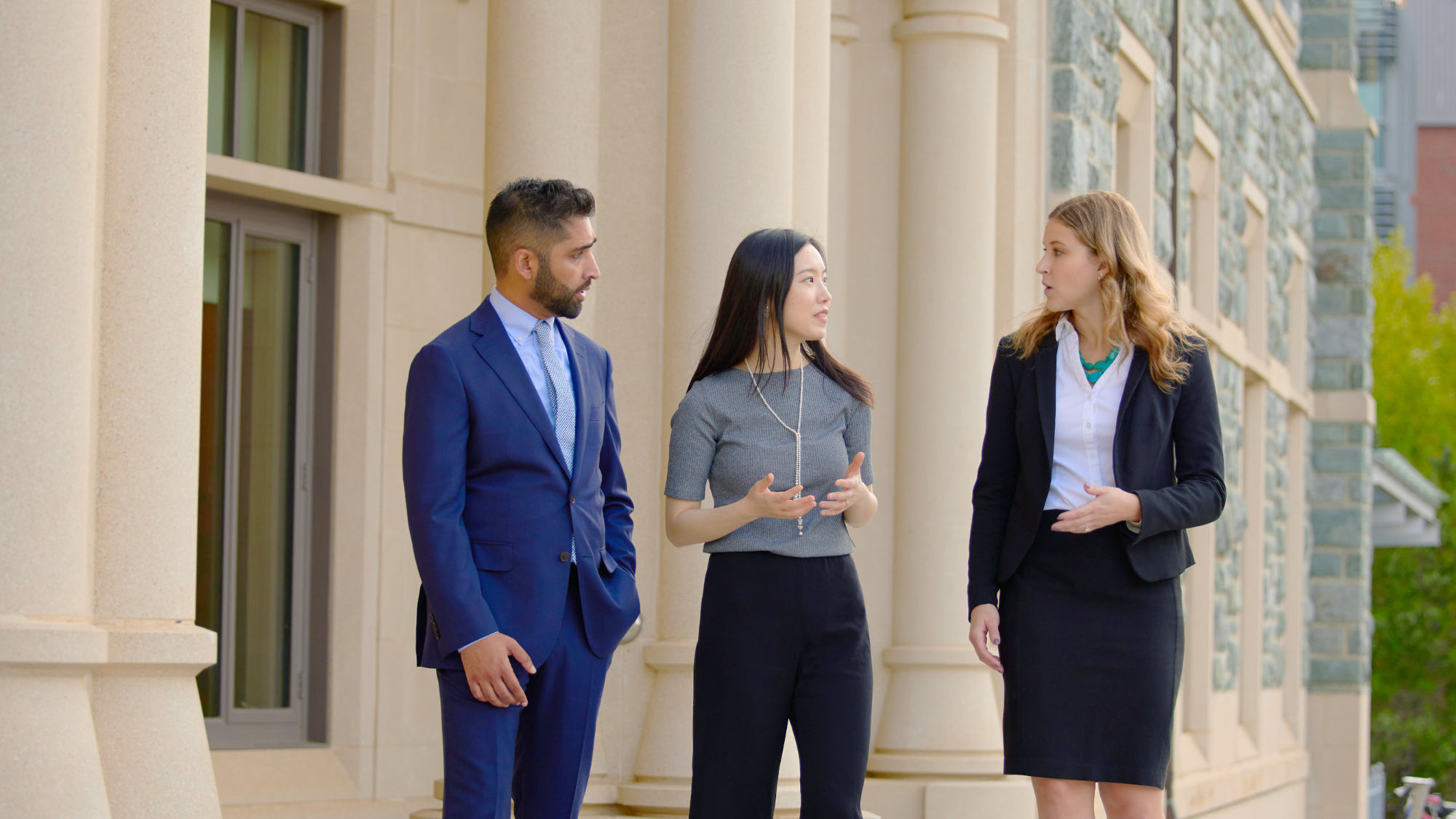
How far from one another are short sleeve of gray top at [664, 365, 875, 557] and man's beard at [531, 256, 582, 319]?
33 cm

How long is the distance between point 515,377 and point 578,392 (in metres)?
0.19

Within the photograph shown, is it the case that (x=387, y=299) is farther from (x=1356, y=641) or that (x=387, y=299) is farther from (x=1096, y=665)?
(x=1356, y=641)

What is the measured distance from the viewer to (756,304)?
145 inches

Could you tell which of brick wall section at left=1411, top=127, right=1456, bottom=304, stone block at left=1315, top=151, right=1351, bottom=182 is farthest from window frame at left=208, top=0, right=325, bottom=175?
brick wall section at left=1411, top=127, right=1456, bottom=304

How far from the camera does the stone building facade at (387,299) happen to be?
11.8ft

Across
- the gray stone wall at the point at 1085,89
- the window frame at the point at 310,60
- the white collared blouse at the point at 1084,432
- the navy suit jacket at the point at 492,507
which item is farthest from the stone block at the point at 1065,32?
the navy suit jacket at the point at 492,507

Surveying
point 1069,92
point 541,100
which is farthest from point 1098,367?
point 1069,92

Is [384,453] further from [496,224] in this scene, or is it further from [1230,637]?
[1230,637]

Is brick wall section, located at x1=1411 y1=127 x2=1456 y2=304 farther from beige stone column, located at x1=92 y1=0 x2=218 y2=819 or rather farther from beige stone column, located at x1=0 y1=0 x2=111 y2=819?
beige stone column, located at x1=0 y1=0 x2=111 y2=819

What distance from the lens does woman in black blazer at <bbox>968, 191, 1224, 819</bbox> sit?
3.58m

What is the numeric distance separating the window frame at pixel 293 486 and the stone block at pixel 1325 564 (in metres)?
13.0

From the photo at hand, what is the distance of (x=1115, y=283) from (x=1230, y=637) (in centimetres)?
995

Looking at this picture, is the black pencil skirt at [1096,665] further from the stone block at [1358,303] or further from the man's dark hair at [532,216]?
Result: the stone block at [1358,303]

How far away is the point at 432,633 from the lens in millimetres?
3422
